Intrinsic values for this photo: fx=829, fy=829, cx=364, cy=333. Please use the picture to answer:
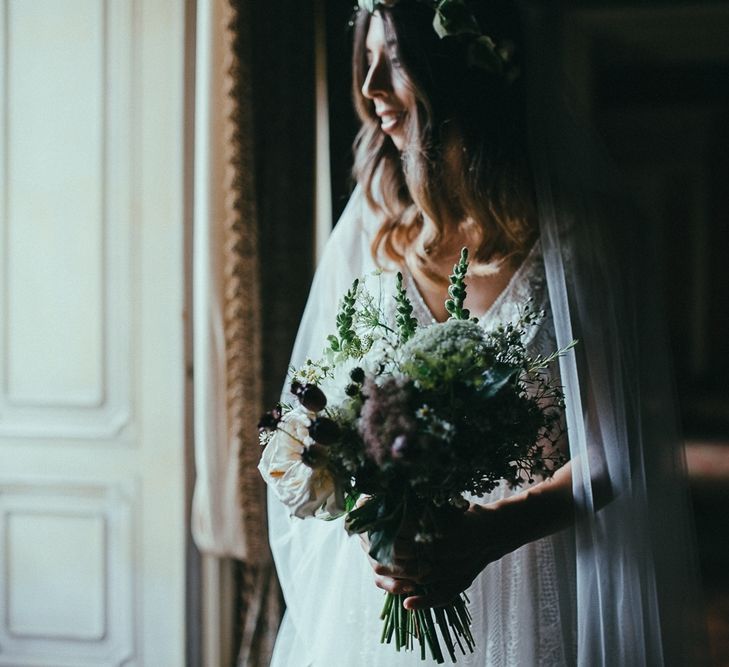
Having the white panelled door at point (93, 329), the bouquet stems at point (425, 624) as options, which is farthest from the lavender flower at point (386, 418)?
the white panelled door at point (93, 329)

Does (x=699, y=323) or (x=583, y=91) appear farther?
(x=699, y=323)

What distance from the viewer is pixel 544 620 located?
1460 mm

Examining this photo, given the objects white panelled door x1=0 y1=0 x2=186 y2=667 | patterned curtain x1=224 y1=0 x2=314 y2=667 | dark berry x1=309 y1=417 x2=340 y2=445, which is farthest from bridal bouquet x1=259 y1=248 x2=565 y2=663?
white panelled door x1=0 y1=0 x2=186 y2=667

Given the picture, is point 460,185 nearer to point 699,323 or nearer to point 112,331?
point 112,331

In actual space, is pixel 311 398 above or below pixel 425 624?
above

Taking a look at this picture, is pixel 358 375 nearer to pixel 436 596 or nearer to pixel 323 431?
pixel 323 431

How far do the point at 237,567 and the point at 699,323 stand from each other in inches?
400

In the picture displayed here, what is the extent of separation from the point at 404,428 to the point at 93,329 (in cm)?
172

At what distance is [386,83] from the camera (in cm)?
161

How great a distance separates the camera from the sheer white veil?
4.50 ft

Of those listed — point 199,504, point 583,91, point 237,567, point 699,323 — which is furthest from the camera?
point 699,323

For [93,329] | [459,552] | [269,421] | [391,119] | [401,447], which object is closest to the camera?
[401,447]

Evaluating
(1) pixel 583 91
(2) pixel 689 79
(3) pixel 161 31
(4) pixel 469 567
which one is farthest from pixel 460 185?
(2) pixel 689 79

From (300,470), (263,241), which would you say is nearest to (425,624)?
(300,470)
